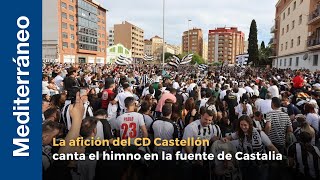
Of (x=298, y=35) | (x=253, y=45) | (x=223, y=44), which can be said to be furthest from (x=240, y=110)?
(x=223, y=44)

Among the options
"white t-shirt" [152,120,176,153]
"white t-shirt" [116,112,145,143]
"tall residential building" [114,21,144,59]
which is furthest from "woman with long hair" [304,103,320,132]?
"tall residential building" [114,21,144,59]

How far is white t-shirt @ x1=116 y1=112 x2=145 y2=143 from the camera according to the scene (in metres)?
4.57

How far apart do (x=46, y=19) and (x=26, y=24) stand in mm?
64354

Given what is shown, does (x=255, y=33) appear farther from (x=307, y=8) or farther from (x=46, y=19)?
(x=46, y=19)

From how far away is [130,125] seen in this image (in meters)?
4.60

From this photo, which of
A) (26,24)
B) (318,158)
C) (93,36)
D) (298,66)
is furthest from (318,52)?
(93,36)

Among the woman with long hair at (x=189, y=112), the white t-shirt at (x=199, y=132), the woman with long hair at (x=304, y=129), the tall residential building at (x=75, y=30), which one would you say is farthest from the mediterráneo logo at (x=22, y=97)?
the tall residential building at (x=75, y=30)

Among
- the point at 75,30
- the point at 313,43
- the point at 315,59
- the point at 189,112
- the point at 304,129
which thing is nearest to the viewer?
the point at 304,129

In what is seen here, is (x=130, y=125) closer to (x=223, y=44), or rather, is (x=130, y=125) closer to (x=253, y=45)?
(x=253, y=45)

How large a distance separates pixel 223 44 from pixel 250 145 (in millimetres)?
175520

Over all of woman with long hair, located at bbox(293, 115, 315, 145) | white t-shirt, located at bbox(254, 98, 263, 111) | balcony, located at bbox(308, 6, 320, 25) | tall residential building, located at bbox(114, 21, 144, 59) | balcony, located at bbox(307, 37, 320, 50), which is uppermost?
tall residential building, located at bbox(114, 21, 144, 59)

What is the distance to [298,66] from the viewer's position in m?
32.3

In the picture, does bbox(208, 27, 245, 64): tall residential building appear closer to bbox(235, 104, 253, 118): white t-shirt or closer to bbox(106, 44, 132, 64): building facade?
bbox(106, 44, 132, 64): building facade

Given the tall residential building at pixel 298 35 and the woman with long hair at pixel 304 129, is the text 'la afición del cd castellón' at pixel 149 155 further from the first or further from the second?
the tall residential building at pixel 298 35
